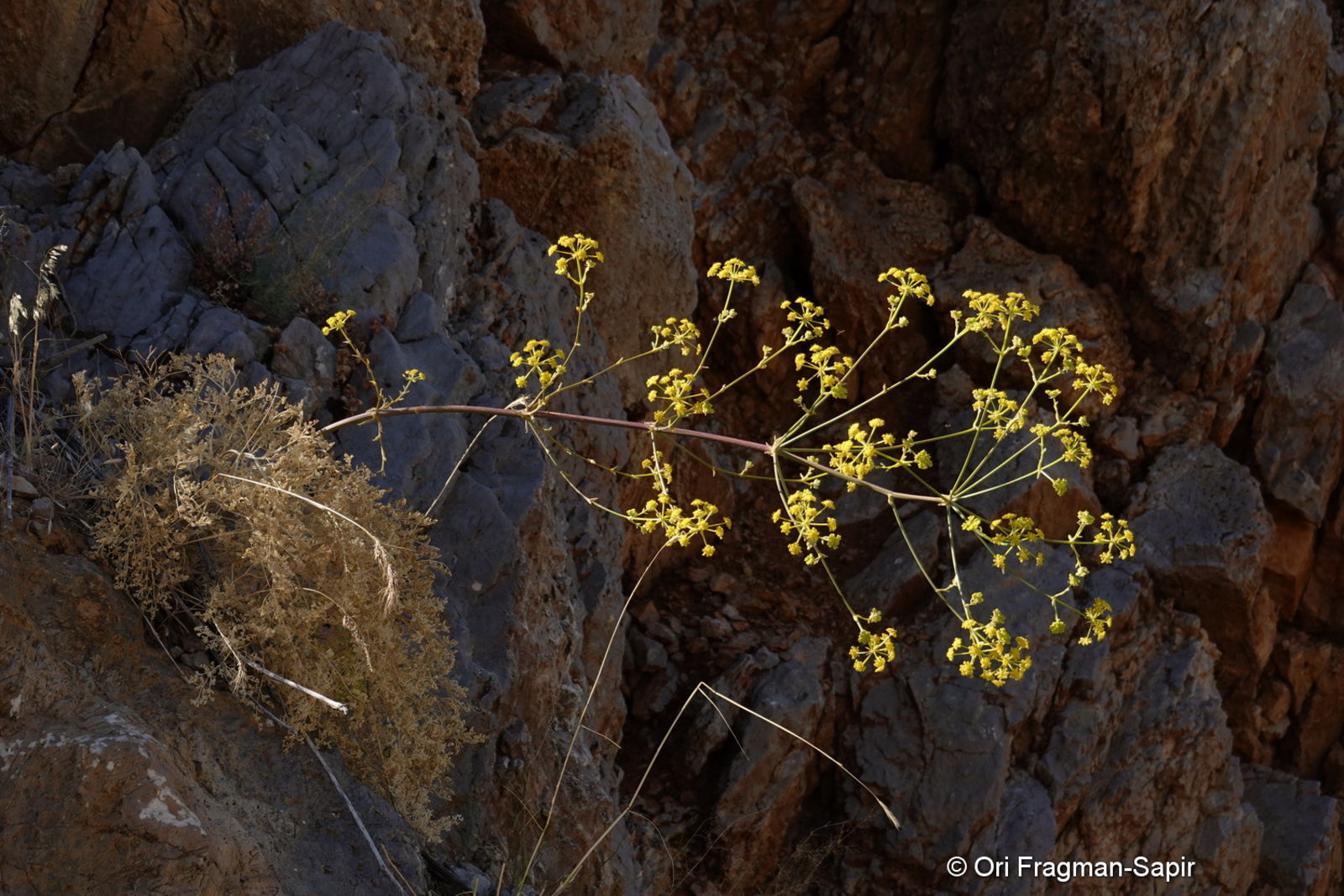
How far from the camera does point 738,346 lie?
8.05m

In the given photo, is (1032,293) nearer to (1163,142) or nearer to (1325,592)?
(1163,142)

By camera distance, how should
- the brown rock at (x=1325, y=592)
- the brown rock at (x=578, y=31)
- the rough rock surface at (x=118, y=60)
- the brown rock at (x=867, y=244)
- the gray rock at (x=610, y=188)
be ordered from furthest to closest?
the brown rock at (x=1325, y=592)
the brown rock at (x=867, y=244)
the brown rock at (x=578, y=31)
the gray rock at (x=610, y=188)
the rough rock surface at (x=118, y=60)

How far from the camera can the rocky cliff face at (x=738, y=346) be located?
3.02 meters

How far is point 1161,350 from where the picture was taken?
26.3 feet

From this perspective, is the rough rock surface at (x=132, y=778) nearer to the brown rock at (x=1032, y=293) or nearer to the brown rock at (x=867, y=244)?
the brown rock at (x=867, y=244)

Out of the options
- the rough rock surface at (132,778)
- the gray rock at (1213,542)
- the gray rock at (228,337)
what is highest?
the gray rock at (228,337)

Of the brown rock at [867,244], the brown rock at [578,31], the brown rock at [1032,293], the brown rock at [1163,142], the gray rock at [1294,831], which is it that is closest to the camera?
the brown rock at [578,31]

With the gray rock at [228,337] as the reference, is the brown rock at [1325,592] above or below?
below

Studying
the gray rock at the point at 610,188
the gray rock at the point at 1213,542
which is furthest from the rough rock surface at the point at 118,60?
the gray rock at the point at 1213,542

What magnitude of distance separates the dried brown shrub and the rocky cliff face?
148mm

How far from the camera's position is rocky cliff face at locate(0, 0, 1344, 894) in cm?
302

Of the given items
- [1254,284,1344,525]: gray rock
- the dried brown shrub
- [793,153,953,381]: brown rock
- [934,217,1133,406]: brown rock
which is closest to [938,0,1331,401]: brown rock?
[934,217,1133,406]: brown rock

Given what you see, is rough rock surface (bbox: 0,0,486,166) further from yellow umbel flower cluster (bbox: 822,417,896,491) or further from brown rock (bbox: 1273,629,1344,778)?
brown rock (bbox: 1273,629,1344,778)

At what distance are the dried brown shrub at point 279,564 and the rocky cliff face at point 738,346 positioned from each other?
0.15 m
